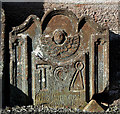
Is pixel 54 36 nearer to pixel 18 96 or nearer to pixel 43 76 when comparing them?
pixel 43 76

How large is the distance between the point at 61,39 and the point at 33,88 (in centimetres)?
120

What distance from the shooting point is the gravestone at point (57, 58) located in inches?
189

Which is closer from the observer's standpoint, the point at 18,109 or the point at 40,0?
the point at 18,109

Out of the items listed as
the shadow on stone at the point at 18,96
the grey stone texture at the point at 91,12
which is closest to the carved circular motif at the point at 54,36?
the shadow on stone at the point at 18,96

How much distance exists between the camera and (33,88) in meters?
4.82

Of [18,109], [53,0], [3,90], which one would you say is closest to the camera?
[18,109]

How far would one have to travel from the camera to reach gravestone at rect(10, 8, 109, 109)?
189 inches

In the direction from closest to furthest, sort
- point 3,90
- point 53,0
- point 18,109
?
point 18,109 → point 3,90 → point 53,0

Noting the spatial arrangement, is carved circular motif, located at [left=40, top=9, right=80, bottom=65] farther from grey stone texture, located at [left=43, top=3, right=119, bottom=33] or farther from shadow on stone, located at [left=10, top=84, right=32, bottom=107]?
grey stone texture, located at [left=43, top=3, right=119, bottom=33]

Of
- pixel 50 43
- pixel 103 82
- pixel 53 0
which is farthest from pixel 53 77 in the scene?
pixel 53 0

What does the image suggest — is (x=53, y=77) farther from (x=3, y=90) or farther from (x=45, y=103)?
(x=3, y=90)

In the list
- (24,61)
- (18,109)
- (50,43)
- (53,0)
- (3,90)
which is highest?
(53,0)

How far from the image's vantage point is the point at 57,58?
4.82m

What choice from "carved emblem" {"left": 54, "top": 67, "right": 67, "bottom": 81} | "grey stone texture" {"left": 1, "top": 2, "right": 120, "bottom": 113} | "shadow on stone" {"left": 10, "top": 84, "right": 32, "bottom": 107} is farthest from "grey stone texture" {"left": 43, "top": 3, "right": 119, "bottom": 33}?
"shadow on stone" {"left": 10, "top": 84, "right": 32, "bottom": 107}
